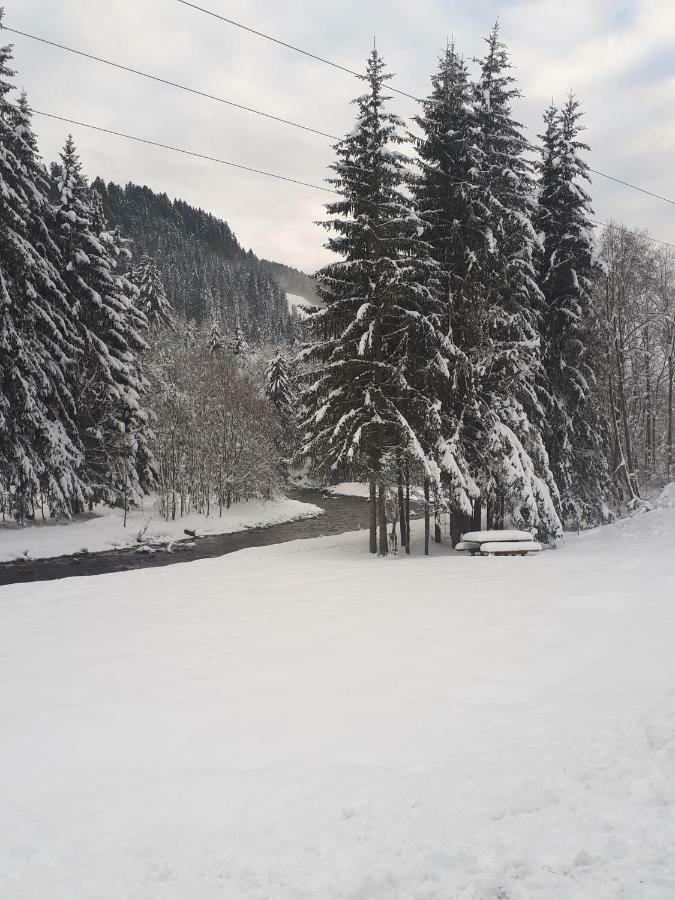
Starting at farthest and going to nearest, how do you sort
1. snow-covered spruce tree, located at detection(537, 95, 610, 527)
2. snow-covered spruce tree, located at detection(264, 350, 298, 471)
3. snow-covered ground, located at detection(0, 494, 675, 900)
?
snow-covered spruce tree, located at detection(264, 350, 298, 471)
snow-covered spruce tree, located at detection(537, 95, 610, 527)
snow-covered ground, located at detection(0, 494, 675, 900)

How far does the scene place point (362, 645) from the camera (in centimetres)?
749

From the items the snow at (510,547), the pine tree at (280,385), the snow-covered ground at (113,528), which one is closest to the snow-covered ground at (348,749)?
the snow at (510,547)

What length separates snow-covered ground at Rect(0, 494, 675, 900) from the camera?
308 cm

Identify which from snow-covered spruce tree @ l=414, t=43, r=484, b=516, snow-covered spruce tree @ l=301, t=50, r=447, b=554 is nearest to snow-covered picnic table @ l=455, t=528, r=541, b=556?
snow-covered spruce tree @ l=414, t=43, r=484, b=516

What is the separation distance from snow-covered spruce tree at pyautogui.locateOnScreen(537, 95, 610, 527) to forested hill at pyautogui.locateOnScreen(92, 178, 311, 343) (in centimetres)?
7726

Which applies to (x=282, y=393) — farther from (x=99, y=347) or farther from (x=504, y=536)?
(x=504, y=536)

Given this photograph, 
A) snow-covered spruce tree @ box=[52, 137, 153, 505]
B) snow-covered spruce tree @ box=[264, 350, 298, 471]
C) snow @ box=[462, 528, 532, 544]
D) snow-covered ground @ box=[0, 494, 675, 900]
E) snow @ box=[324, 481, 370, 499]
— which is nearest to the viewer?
snow-covered ground @ box=[0, 494, 675, 900]

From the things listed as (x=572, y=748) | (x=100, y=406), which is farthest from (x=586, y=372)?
(x=100, y=406)

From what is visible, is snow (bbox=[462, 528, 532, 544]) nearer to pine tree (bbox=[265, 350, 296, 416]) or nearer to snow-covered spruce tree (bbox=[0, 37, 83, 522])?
snow-covered spruce tree (bbox=[0, 37, 83, 522])

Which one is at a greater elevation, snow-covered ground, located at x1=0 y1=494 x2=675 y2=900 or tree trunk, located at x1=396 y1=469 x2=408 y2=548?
tree trunk, located at x1=396 y1=469 x2=408 y2=548

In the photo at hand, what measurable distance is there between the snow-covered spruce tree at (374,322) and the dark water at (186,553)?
27.5 feet

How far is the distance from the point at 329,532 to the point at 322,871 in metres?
28.2

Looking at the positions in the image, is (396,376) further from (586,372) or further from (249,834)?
(249,834)

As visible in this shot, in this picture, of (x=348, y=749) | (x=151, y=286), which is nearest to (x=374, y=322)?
(x=348, y=749)
